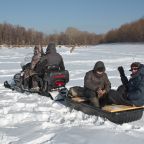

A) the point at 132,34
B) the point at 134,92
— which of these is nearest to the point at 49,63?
the point at 134,92

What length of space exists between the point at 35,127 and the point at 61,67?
3.64m

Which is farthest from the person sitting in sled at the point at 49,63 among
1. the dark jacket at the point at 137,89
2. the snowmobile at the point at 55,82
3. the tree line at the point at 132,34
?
the tree line at the point at 132,34

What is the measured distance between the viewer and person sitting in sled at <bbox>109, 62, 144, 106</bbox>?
671cm

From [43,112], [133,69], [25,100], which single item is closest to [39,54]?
[25,100]

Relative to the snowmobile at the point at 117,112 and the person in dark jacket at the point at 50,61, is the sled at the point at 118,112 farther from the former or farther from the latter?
the person in dark jacket at the point at 50,61

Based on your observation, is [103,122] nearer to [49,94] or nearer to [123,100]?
[123,100]

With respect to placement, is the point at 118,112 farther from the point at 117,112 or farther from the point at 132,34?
the point at 132,34

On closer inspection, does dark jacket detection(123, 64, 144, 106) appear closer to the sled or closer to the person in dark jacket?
the sled

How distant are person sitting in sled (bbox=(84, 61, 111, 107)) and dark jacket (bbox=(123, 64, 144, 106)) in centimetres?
58

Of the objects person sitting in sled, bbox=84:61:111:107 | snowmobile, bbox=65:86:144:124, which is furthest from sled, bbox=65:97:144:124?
person sitting in sled, bbox=84:61:111:107

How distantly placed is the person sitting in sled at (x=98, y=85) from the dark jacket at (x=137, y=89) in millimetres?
577

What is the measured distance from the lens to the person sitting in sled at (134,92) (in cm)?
671

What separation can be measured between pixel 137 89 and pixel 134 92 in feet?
0.27

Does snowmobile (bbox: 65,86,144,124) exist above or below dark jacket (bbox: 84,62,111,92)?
below
